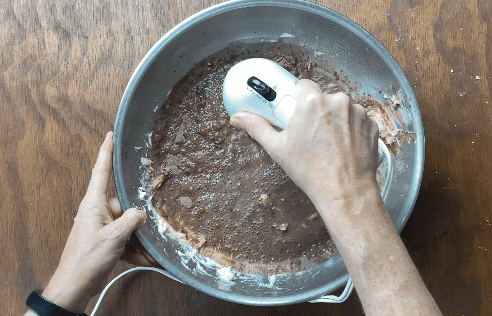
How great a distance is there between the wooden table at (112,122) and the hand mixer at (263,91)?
0.16 m

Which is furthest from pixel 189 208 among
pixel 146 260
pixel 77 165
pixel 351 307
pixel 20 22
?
pixel 20 22

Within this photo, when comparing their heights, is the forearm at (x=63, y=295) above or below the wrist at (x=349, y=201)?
below

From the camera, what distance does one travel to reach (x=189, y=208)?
60 centimetres

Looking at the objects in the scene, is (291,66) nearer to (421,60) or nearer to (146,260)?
Answer: (421,60)

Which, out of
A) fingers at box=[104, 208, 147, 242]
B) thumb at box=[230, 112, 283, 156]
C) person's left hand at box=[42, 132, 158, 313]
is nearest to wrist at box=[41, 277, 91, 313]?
person's left hand at box=[42, 132, 158, 313]

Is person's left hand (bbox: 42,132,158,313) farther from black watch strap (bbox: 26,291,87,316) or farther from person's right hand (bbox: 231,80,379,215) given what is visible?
person's right hand (bbox: 231,80,379,215)

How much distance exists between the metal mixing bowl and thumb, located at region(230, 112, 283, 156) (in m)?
0.16

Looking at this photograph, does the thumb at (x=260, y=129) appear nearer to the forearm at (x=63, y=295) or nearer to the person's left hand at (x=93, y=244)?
the person's left hand at (x=93, y=244)

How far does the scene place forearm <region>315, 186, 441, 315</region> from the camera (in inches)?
15.2

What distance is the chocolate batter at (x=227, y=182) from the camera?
1.92 feet

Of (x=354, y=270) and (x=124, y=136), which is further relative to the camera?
(x=124, y=136)

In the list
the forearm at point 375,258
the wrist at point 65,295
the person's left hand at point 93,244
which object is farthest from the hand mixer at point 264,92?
the wrist at point 65,295

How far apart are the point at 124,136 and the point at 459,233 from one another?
586 mm

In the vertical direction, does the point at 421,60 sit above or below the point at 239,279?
above
